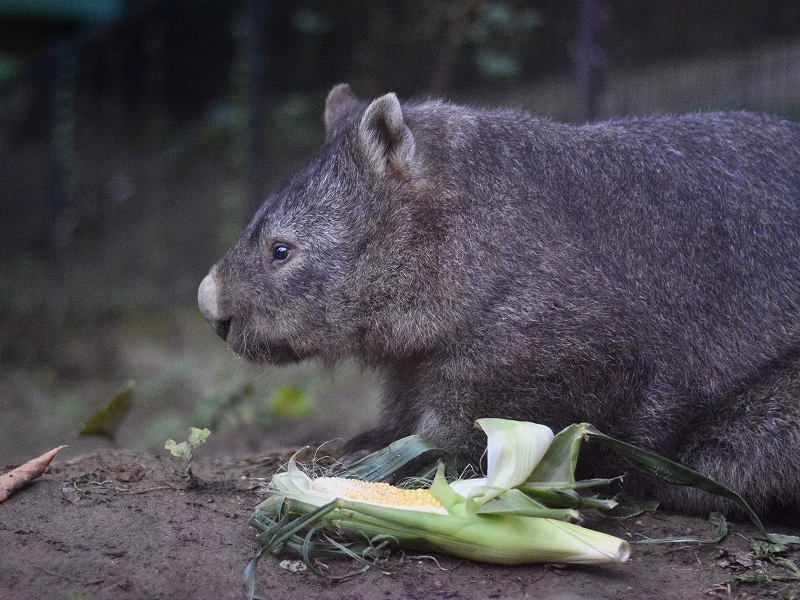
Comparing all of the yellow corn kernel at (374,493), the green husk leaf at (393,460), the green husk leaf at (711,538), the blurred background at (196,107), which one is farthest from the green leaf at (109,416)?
the blurred background at (196,107)

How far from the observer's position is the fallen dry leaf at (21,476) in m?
3.49

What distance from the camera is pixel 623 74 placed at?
27.6ft

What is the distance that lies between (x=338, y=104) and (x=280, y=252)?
1.15 metres

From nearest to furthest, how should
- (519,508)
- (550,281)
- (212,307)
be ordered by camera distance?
1. (519,508)
2. (550,281)
3. (212,307)

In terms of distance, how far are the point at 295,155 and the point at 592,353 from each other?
6.46 metres

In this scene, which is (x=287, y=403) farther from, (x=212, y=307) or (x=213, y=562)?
(x=213, y=562)

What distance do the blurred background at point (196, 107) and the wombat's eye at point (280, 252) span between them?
3744mm

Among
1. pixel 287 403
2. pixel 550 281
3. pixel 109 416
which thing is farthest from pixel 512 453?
pixel 287 403

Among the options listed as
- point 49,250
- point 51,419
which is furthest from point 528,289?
point 49,250

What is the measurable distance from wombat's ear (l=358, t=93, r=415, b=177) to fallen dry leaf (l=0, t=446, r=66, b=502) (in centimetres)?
185

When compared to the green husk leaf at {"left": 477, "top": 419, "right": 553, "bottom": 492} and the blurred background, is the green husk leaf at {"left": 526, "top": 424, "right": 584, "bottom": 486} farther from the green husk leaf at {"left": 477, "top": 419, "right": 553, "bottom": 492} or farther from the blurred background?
the blurred background

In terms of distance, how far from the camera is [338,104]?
4.99 m

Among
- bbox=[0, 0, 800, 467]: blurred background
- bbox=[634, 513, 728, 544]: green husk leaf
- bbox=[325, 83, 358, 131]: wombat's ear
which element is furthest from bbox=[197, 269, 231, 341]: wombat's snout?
bbox=[0, 0, 800, 467]: blurred background

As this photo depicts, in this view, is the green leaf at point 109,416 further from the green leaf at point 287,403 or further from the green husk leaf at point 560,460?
the green leaf at point 287,403
